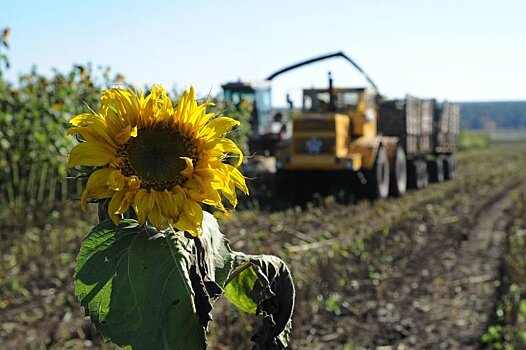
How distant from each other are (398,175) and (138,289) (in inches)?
456

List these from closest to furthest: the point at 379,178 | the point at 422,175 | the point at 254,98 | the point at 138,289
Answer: the point at 138,289
the point at 379,178
the point at 422,175
the point at 254,98

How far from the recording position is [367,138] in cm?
1186

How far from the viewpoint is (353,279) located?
6.13m

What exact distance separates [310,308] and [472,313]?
1.24m

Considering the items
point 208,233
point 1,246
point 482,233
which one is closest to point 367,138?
point 482,233

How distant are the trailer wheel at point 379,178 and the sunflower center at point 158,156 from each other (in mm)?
10029

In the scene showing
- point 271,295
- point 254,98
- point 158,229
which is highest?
point 158,229

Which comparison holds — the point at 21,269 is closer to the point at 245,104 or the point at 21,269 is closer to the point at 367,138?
the point at 245,104

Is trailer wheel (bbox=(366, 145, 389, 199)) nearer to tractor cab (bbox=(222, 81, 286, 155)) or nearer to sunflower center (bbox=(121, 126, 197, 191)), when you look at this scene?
tractor cab (bbox=(222, 81, 286, 155))

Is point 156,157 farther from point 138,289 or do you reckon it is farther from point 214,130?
→ point 138,289

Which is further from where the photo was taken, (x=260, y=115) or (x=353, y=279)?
(x=260, y=115)

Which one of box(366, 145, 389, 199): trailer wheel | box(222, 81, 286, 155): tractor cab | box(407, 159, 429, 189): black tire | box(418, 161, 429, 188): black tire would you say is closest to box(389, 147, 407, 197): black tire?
box(366, 145, 389, 199): trailer wheel

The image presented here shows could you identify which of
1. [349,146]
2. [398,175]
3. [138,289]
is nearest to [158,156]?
[138,289]

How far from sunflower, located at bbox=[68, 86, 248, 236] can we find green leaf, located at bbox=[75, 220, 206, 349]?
0.04 meters
